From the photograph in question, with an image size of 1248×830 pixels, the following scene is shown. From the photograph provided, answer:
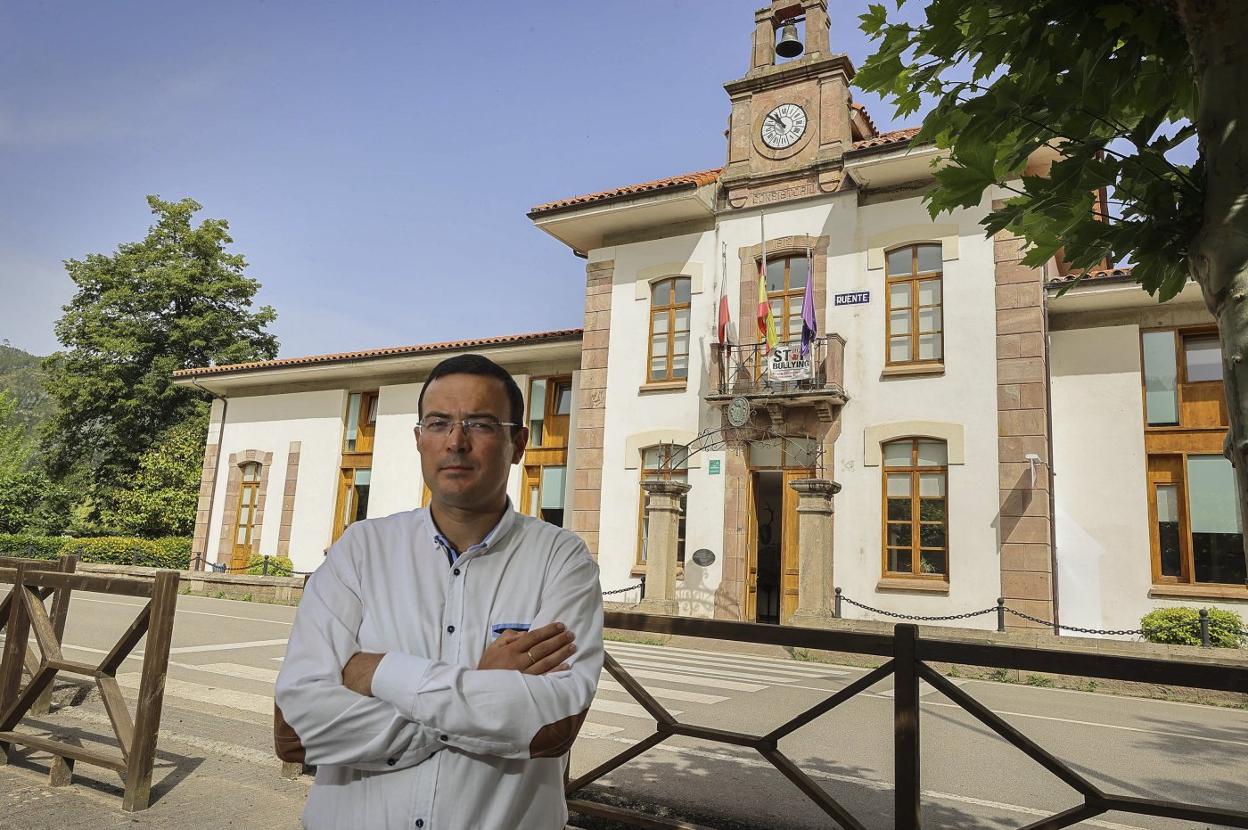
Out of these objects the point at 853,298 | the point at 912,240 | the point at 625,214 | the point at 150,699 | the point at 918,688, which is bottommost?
the point at 150,699

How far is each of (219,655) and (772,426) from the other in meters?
10.0

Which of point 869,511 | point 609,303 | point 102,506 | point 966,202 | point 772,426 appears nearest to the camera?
point 966,202

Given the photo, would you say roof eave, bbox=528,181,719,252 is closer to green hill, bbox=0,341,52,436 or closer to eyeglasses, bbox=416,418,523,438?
eyeglasses, bbox=416,418,523,438

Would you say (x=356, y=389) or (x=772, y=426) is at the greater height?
(x=356, y=389)

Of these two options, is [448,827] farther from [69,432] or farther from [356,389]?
[69,432]

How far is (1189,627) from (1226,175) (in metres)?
12.5

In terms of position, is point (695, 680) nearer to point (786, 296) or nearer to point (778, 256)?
point (786, 296)

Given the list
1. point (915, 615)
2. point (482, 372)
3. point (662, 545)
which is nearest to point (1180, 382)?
point (915, 615)

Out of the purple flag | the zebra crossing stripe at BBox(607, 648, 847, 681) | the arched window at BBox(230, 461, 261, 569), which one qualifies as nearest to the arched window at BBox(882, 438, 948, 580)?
the purple flag

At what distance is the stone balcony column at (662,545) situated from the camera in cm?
1447

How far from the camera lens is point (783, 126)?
16297mm

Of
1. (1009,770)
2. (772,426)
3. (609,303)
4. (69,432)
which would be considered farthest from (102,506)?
(1009,770)

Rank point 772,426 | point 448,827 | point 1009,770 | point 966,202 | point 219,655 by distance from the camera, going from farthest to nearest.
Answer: point 772,426 → point 219,655 → point 1009,770 → point 966,202 → point 448,827

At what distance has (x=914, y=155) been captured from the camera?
13789 millimetres
